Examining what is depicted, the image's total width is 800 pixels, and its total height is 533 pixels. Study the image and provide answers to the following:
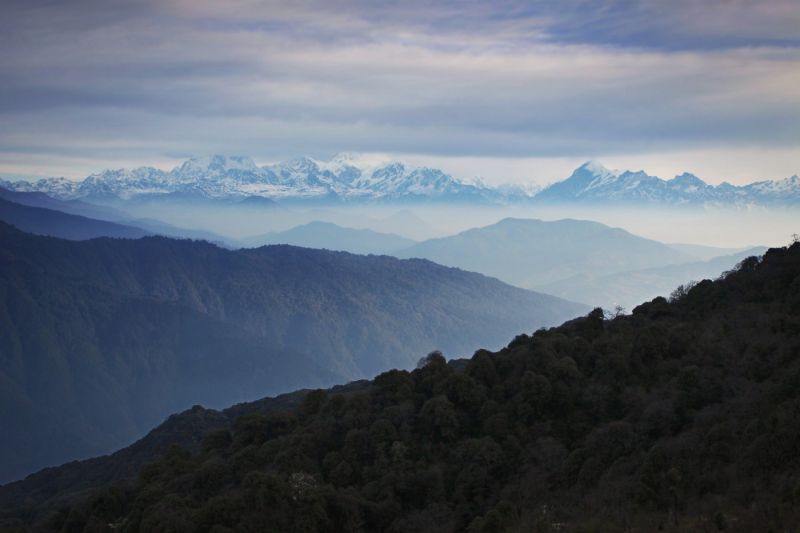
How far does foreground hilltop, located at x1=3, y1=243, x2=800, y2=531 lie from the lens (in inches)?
1378

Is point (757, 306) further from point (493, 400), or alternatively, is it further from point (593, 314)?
point (493, 400)

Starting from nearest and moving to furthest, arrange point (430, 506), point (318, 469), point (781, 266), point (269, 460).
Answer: point (430, 506)
point (318, 469)
point (269, 460)
point (781, 266)

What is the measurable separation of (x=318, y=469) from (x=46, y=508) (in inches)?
1624

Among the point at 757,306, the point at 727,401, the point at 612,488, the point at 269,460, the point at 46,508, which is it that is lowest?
the point at 46,508

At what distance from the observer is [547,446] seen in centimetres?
4509

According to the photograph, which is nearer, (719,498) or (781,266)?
(719,498)

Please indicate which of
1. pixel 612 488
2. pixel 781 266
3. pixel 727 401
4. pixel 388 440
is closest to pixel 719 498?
pixel 612 488

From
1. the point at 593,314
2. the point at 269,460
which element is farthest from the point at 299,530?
the point at 593,314

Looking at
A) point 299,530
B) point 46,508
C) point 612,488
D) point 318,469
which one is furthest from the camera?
point 46,508

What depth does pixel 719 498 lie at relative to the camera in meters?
32.7

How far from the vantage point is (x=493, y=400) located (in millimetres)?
52531

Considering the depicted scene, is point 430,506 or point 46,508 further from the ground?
point 430,506

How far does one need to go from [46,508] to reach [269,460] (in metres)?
35.1

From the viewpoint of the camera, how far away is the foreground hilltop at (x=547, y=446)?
35.0 meters
